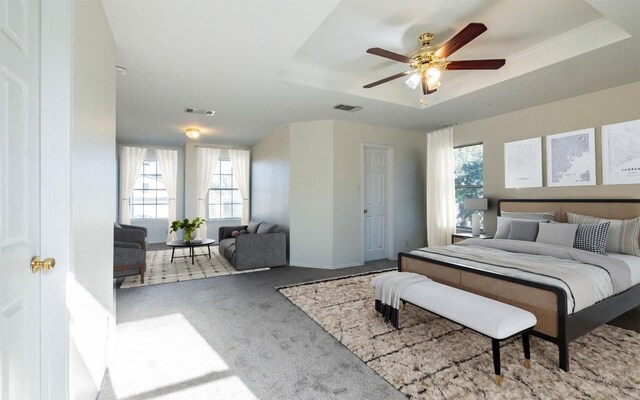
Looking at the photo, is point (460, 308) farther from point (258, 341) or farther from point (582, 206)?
point (582, 206)

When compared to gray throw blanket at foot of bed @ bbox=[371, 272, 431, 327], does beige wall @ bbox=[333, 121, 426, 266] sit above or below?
above

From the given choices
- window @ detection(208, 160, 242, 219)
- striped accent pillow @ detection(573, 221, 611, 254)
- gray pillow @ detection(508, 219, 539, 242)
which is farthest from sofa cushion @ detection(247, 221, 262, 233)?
striped accent pillow @ detection(573, 221, 611, 254)

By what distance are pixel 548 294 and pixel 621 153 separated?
8.71ft

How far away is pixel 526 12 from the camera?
97.6 inches

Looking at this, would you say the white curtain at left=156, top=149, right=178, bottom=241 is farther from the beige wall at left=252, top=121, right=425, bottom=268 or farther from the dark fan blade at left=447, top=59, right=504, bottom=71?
the dark fan blade at left=447, top=59, right=504, bottom=71

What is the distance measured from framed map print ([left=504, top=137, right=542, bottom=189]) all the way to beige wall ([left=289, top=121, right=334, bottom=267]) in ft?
9.30

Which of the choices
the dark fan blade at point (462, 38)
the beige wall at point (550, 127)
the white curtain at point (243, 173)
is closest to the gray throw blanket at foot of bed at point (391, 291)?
the dark fan blade at point (462, 38)

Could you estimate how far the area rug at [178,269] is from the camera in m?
4.26

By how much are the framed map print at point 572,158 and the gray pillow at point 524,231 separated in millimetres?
893

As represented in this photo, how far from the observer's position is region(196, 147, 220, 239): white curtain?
24.2 ft

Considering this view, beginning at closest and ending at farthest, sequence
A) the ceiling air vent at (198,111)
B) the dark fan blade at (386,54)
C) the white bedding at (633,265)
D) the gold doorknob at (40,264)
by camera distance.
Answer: the gold doorknob at (40,264) < the dark fan blade at (386,54) < the white bedding at (633,265) < the ceiling air vent at (198,111)

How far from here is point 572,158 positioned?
3.85 metres

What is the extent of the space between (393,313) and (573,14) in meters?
3.08

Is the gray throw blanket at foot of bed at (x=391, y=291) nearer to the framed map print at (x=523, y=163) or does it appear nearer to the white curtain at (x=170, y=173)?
the framed map print at (x=523, y=163)
